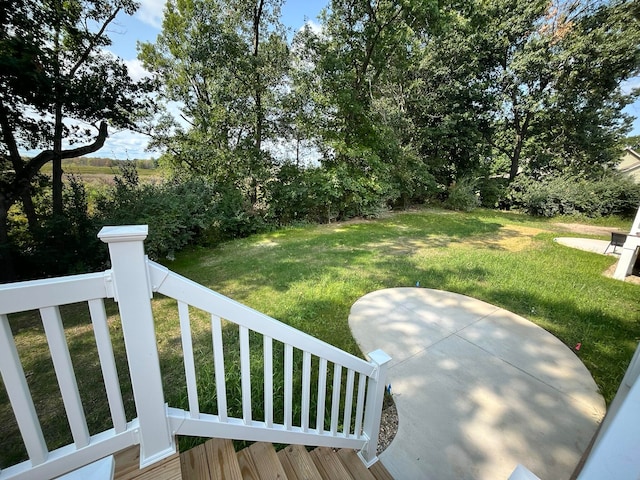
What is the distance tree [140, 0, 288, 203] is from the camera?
315 inches

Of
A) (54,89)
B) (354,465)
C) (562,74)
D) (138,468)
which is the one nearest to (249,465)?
(138,468)

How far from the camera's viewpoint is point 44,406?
2.06m

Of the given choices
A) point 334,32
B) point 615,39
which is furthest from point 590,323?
point 615,39

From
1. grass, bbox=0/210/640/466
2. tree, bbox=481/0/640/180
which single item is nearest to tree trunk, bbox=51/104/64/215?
grass, bbox=0/210/640/466

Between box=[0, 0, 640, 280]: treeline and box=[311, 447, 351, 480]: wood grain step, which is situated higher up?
box=[0, 0, 640, 280]: treeline

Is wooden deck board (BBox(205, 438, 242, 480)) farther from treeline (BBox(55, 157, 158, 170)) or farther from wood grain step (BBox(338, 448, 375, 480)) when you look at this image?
treeline (BBox(55, 157, 158, 170))

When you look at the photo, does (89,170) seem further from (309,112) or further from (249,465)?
(249,465)

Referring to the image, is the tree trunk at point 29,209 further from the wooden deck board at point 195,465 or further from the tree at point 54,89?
the wooden deck board at point 195,465

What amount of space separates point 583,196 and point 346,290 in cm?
1129

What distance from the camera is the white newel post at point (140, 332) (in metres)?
0.79

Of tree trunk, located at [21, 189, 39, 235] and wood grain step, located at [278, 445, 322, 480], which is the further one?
tree trunk, located at [21, 189, 39, 235]

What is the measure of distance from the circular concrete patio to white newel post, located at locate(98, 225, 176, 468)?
1.52m

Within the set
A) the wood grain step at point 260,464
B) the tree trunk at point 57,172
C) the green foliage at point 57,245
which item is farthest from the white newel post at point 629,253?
the tree trunk at point 57,172

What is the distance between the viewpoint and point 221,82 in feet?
26.4
